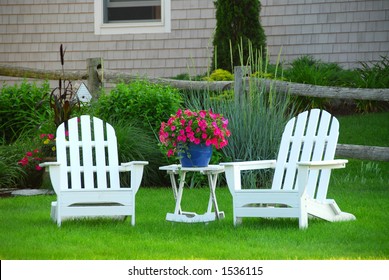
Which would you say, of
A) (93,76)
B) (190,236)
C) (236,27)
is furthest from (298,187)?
(236,27)

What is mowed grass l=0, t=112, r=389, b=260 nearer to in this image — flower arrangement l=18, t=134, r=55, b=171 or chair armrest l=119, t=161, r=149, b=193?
chair armrest l=119, t=161, r=149, b=193

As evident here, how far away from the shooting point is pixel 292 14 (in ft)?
39.9

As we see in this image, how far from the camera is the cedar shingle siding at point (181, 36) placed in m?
12.0

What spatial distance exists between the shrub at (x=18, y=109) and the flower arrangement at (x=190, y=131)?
3142 mm

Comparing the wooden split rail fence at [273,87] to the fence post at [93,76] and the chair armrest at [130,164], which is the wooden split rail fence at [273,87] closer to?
the fence post at [93,76]

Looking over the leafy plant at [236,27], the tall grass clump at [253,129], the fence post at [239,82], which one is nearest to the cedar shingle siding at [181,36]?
the leafy plant at [236,27]

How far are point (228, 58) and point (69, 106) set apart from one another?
3.50 m

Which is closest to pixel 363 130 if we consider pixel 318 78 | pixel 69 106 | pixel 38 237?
pixel 318 78

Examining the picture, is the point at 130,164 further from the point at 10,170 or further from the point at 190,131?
the point at 10,170

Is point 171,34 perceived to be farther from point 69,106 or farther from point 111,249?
point 111,249

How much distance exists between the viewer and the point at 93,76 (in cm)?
945

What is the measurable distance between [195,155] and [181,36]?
6.58 m

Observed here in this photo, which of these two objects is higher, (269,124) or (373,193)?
(269,124)

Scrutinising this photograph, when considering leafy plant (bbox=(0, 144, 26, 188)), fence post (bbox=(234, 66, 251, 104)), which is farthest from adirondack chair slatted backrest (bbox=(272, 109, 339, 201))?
leafy plant (bbox=(0, 144, 26, 188))
